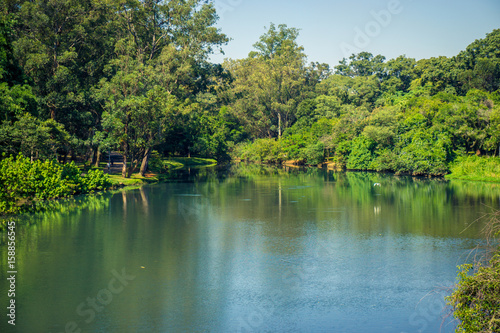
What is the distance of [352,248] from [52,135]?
29.7 meters

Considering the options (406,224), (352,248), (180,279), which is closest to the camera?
(180,279)

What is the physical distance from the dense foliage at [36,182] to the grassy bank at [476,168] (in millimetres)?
37318

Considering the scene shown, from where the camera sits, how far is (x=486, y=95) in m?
54.9

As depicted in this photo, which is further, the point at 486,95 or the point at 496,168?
the point at 486,95

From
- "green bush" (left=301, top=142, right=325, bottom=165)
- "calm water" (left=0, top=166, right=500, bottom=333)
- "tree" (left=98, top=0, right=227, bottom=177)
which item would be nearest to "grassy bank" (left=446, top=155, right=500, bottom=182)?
"calm water" (left=0, top=166, right=500, bottom=333)

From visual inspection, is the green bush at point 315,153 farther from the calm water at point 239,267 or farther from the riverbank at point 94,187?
the calm water at point 239,267

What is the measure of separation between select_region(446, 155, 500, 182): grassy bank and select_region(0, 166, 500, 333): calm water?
1983 cm

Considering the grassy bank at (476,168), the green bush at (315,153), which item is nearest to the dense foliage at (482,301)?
the grassy bank at (476,168)

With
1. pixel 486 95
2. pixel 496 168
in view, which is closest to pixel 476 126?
pixel 486 95

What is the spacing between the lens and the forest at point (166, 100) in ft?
124

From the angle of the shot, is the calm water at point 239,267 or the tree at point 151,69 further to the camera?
the tree at point 151,69

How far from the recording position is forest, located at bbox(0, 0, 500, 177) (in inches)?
1487

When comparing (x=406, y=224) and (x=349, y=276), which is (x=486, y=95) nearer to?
(x=406, y=224)

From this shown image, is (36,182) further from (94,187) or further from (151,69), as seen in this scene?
(151,69)
